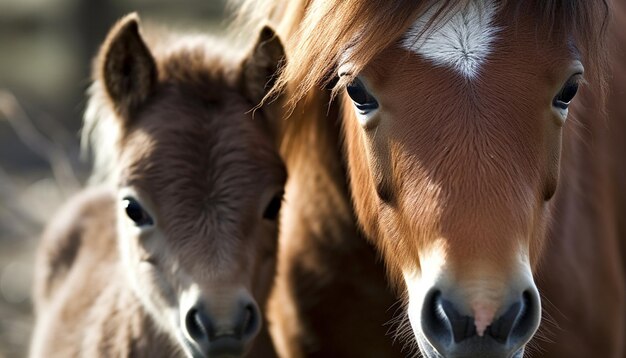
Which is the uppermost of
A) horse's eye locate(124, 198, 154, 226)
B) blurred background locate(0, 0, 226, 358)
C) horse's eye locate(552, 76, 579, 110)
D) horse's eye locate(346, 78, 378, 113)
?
horse's eye locate(346, 78, 378, 113)

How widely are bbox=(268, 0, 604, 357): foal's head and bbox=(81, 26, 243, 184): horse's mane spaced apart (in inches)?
30.2

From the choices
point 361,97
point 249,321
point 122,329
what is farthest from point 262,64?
point 122,329

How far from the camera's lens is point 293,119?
3.63m

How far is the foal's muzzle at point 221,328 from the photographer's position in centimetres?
302

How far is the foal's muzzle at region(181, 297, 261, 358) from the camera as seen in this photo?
3.02 metres

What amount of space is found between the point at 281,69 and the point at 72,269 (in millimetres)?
1986

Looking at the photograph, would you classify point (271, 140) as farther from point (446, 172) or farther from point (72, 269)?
point (72, 269)

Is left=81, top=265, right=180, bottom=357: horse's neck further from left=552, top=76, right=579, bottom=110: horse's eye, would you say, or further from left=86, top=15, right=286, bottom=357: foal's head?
left=552, top=76, right=579, bottom=110: horse's eye

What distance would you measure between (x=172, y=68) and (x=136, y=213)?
23.1 inches

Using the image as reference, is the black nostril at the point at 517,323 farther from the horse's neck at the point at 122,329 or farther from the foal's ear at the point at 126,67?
the foal's ear at the point at 126,67

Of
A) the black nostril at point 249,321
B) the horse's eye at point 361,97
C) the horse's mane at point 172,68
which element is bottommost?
the black nostril at point 249,321

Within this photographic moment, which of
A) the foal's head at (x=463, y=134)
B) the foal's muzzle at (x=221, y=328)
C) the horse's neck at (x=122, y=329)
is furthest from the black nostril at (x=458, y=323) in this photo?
the horse's neck at (x=122, y=329)

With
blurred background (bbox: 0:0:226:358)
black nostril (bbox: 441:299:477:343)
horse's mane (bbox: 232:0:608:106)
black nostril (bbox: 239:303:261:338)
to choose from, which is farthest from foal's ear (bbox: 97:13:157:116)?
blurred background (bbox: 0:0:226:358)

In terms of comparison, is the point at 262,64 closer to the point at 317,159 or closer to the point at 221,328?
the point at 317,159
